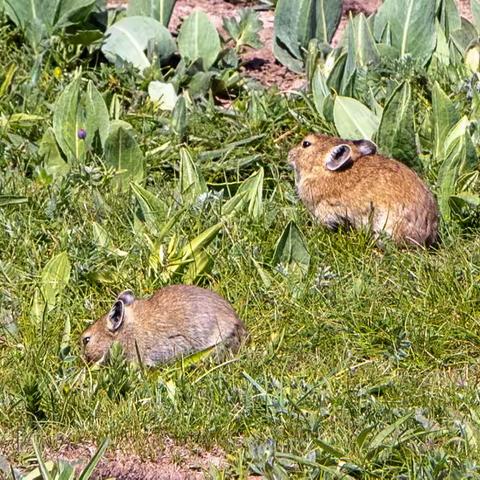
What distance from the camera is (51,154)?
8016 mm

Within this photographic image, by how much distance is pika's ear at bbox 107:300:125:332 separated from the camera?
249 inches

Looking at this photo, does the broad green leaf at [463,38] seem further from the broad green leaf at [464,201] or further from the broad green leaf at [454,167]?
the broad green leaf at [464,201]

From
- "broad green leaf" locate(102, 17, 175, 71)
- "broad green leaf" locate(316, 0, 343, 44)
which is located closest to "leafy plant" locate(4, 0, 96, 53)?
"broad green leaf" locate(102, 17, 175, 71)

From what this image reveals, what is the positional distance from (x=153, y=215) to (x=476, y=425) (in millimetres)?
2539

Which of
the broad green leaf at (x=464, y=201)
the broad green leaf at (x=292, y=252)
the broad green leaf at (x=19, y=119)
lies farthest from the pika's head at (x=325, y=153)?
the broad green leaf at (x=19, y=119)

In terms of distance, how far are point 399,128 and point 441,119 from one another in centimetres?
31

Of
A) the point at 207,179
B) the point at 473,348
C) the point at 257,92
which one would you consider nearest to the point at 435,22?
the point at 257,92

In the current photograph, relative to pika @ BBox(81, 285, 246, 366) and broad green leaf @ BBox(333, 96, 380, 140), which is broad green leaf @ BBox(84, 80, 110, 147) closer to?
broad green leaf @ BBox(333, 96, 380, 140)

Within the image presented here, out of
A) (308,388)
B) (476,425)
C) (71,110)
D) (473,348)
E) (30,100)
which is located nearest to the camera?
(476,425)

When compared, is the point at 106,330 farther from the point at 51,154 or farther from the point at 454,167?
the point at 454,167

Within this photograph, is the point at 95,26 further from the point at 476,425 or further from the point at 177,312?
the point at 476,425

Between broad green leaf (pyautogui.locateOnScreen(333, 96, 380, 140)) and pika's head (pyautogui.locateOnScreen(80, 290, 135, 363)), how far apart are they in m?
2.32

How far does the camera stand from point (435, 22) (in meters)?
9.00

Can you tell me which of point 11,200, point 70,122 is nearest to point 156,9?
point 70,122
